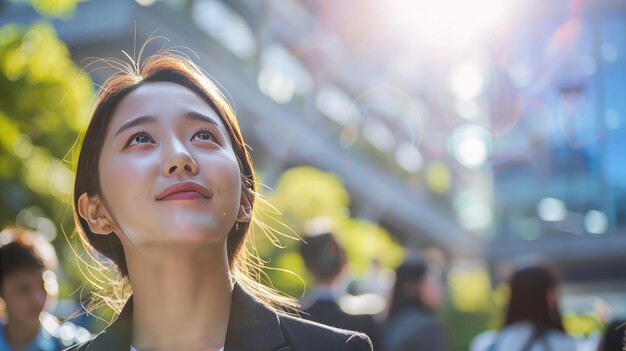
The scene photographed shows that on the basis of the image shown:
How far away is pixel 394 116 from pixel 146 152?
24.0 metres

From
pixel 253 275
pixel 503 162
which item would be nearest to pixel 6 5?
pixel 253 275

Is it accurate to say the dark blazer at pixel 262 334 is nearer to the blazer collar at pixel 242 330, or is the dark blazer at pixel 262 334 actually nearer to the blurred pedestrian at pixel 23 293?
the blazer collar at pixel 242 330

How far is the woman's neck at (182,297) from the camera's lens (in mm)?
1163

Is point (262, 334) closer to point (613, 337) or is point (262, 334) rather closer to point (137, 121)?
point (137, 121)

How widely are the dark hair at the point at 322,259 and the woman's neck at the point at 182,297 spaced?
1.66 meters

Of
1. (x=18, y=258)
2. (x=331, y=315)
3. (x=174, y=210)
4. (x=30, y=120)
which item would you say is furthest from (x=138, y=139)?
(x=30, y=120)

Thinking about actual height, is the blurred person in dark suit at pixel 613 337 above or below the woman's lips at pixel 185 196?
below

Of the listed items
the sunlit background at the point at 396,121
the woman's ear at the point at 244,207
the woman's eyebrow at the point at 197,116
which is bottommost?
the sunlit background at the point at 396,121

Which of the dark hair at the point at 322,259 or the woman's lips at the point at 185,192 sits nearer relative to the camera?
the woman's lips at the point at 185,192

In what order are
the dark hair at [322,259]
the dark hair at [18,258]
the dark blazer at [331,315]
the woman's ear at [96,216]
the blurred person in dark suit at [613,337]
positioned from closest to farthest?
the woman's ear at [96,216] < the blurred person in dark suit at [613,337] < the dark hair at [18,258] < the dark blazer at [331,315] < the dark hair at [322,259]

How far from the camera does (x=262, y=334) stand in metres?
1.18

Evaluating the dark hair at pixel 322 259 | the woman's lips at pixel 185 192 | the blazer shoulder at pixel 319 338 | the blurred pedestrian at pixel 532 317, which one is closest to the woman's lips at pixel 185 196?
the woman's lips at pixel 185 192

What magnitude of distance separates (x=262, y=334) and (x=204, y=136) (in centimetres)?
28

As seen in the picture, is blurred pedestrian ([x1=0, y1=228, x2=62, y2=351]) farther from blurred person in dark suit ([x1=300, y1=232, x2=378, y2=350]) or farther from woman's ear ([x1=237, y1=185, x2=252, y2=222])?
blurred person in dark suit ([x1=300, y1=232, x2=378, y2=350])
